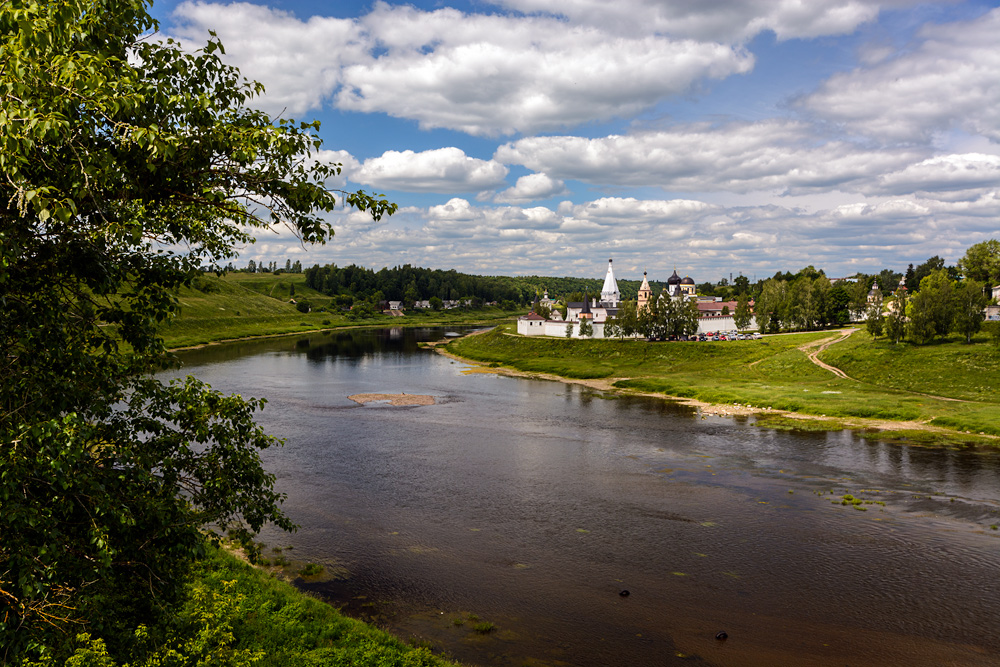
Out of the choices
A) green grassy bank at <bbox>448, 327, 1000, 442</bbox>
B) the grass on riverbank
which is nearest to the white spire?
green grassy bank at <bbox>448, 327, 1000, 442</bbox>

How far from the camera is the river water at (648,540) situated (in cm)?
1794

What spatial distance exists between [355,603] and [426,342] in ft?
360

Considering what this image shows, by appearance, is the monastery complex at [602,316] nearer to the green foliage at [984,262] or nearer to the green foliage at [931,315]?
the green foliage at [931,315]

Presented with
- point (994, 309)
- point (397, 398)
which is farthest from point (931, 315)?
point (397, 398)

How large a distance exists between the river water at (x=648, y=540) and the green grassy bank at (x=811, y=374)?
29.6 ft

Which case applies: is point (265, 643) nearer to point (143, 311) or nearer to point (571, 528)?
point (143, 311)

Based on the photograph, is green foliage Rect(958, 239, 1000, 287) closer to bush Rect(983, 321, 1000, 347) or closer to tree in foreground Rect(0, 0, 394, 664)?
bush Rect(983, 321, 1000, 347)

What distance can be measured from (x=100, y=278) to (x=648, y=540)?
22.3 metres

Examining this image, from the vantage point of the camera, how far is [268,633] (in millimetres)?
16438

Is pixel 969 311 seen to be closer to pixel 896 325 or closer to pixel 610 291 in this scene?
pixel 896 325

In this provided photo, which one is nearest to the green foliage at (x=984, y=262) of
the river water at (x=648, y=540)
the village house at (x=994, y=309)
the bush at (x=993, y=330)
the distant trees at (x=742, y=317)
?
the village house at (x=994, y=309)

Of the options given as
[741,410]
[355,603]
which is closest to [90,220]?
[355,603]

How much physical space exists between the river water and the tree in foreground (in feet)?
34.7

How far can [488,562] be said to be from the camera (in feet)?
74.1
